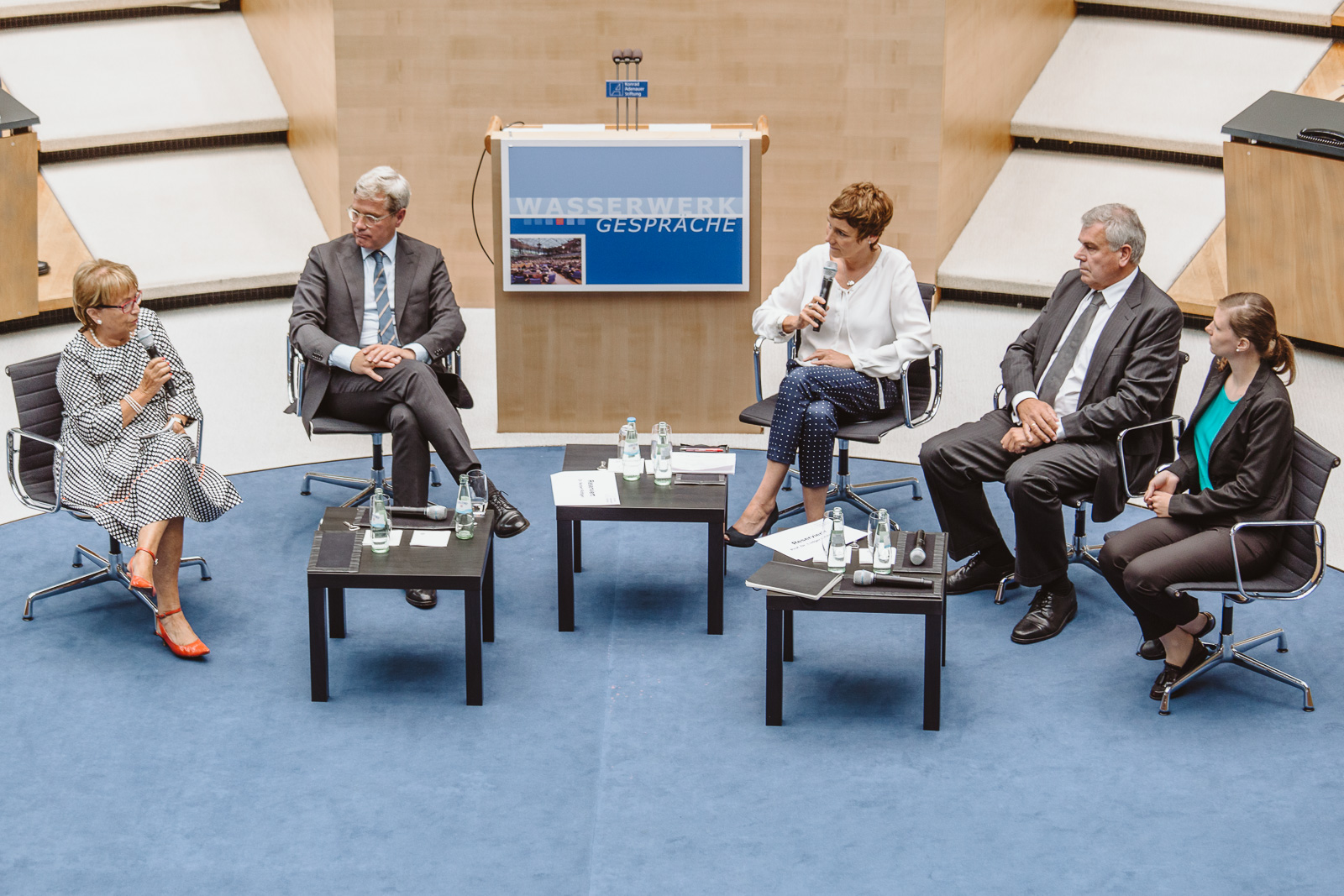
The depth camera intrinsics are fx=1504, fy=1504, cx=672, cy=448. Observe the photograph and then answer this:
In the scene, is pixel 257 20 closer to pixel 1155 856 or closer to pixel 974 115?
pixel 974 115

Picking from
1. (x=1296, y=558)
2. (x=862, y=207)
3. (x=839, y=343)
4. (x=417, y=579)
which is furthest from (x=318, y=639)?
(x=1296, y=558)

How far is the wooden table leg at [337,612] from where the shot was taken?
4954 millimetres

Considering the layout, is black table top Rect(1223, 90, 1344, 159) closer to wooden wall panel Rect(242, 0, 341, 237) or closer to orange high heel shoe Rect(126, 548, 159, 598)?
wooden wall panel Rect(242, 0, 341, 237)

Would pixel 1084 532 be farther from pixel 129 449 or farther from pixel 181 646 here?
pixel 129 449

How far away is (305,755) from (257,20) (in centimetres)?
669

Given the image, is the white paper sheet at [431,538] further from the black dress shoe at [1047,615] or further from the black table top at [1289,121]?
the black table top at [1289,121]

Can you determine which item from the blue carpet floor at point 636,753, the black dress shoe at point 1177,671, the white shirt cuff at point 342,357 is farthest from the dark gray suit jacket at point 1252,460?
the white shirt cuff at point 342,357

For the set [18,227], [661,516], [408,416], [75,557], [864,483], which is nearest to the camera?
[661,516]

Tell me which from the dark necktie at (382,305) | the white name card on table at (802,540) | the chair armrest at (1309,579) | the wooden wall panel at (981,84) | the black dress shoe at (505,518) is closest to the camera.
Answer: the chair armrest at (1309,579)

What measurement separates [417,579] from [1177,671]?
232cm

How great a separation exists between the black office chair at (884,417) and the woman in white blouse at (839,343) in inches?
2.1

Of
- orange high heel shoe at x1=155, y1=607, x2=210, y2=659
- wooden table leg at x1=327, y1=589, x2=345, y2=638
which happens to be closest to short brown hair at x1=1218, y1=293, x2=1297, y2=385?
wooden table leg at x1=327, y1=589, x2=345, y2=638

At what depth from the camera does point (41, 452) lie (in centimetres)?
504

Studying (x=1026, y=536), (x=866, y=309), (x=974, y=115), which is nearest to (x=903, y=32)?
(x=974, y=115)
